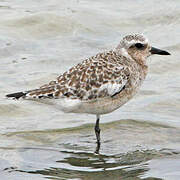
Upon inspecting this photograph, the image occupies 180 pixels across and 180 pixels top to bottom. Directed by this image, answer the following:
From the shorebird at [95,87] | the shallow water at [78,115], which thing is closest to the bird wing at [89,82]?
the shorebird at [95,87]

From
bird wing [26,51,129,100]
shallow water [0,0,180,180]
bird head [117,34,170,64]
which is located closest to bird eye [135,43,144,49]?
bird head [117,34,170,64]

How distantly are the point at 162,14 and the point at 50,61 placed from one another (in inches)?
178

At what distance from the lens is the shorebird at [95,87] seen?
10.3m

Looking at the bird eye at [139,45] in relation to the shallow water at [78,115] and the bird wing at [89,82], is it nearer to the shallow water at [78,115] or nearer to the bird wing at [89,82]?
the bird wing at [89,82]

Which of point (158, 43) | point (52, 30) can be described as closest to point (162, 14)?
point (158, 43)

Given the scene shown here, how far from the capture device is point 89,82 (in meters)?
10.5

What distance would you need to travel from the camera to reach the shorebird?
10.3 meters

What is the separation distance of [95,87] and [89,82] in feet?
0.45

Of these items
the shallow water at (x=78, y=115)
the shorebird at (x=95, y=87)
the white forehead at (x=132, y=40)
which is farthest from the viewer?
the white forehead at (x=132, y=40)

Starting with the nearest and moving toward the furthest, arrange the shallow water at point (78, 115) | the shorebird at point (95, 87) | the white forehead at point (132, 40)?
1. the shallow water at point (78, 115)
2. the shorebird at point (95, 87)
3. the white forehead at point (132, 40)

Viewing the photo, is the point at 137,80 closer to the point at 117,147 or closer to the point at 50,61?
the point at 117,147

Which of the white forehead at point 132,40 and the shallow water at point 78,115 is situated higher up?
the white forehead at point 132,40

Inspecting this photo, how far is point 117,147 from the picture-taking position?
10.8 m

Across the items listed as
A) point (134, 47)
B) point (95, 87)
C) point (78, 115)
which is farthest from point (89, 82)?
point (78, 115)
